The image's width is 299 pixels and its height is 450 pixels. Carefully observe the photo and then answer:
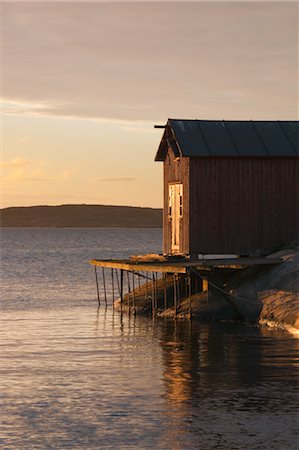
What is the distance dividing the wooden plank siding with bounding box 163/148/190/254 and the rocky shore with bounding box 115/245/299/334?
7.03 feet

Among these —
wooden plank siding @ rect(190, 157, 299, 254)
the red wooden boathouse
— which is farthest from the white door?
wooden plank siding @ rect(190, 157, 299, 254)

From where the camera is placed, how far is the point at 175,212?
149 feet

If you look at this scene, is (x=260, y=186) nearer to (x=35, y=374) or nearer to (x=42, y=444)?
(x=35, y=374)

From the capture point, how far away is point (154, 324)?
136 feet

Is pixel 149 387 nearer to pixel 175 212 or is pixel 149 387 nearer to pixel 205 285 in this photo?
pixel 205 285

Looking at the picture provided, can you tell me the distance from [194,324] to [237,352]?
8184 mm

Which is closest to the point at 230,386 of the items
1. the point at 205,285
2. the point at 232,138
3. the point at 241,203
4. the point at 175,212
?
the point at 205,285

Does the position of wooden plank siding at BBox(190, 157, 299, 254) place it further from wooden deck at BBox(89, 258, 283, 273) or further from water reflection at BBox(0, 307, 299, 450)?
water reflection at BBox(0, 307, 299, 450)

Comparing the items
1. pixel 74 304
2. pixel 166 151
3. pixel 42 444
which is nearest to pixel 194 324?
pixel 166 151

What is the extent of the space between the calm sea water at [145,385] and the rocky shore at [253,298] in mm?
935

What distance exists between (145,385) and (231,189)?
18859 mm

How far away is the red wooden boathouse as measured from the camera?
43750mm

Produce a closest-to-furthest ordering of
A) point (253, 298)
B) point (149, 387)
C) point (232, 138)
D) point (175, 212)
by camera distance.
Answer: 1. point (149, 387)
2. point (253, 298)
3. point (232, 138)
4. point (175, 212)

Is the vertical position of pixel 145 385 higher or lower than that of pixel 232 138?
lower
